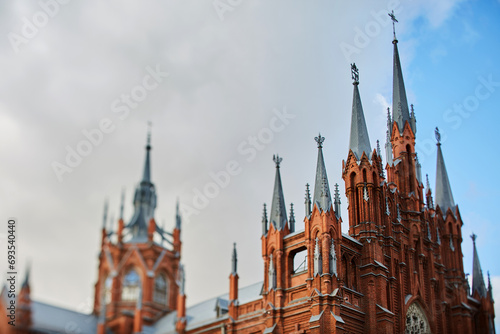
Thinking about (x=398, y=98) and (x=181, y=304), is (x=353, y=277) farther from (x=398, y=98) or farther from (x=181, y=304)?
(x=398, y=98)

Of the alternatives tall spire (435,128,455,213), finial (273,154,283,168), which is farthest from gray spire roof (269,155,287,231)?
tall spire (435,128,455,213)

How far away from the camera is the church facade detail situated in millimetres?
48625

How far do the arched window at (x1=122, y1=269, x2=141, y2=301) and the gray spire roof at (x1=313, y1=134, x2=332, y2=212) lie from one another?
1464 cm

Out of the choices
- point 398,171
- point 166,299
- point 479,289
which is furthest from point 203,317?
point 479,289

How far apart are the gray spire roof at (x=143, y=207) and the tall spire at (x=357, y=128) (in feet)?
53.2

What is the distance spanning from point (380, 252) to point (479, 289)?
1685cm

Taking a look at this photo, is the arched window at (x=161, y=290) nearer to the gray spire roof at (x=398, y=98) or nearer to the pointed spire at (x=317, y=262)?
the pointed spire at (x=317, y=262)

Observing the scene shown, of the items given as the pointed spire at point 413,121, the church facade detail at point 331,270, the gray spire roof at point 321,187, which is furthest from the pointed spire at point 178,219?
the pointed spire at point 413,121

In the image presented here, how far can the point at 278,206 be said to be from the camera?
54188 mm

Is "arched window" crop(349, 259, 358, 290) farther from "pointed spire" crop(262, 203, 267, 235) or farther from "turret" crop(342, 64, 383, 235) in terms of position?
"pointed spire" crop(262, 203, 267, 235)

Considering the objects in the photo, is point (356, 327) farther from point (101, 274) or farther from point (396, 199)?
point (101, 274)

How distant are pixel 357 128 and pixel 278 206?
9555 millimetres

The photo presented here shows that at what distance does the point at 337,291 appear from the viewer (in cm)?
4731

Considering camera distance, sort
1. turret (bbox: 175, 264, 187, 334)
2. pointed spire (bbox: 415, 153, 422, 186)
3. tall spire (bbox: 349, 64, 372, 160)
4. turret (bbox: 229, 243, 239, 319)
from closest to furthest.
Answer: turret (bbox: 229, 243, 239, 319) → turret (bbox: 175, 264, 187, 334) → tall spire (bbox: 349, 64, 372, 160) → pointed spire (bbox: 415, 153, 422, 186)
